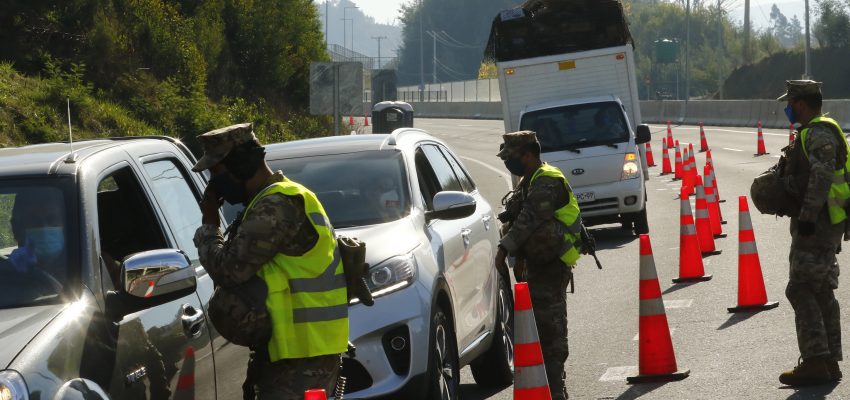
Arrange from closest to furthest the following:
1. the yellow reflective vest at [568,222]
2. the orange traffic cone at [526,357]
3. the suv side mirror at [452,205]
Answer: the orange traffic cone at [526,357] → the suv side mirror at [452,205] → the yellow reflective vest at [568,222]

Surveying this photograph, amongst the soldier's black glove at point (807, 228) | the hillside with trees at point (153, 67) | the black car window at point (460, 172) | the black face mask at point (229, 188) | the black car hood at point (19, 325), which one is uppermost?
the hillside with trees at point (153, 67)

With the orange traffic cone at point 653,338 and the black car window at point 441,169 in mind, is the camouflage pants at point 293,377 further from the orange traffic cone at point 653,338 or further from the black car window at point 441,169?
the orange traffic cone at point 653,338

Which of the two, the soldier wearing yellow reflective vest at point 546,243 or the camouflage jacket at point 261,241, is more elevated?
the camouflage jacket at point 261,241

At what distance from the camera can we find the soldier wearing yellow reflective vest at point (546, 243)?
850 centimetres

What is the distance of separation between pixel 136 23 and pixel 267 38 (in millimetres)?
5951

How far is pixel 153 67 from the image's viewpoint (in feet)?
81.1

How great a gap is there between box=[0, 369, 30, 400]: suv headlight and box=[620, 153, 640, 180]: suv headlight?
1649 centimetres

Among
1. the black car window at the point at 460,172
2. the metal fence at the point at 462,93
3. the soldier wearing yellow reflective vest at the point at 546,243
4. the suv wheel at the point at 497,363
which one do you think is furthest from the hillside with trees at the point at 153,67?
the metal fence at the point at 462,93

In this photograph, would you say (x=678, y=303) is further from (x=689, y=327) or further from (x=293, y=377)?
(x=293, y=377)

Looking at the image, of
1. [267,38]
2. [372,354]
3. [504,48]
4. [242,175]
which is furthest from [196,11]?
[242,175]

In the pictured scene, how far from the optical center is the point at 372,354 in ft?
23.7

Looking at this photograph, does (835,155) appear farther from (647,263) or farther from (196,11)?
(196,11)

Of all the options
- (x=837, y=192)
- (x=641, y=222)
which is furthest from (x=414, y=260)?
(x=641, y=222)

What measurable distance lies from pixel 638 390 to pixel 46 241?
5243 mm
